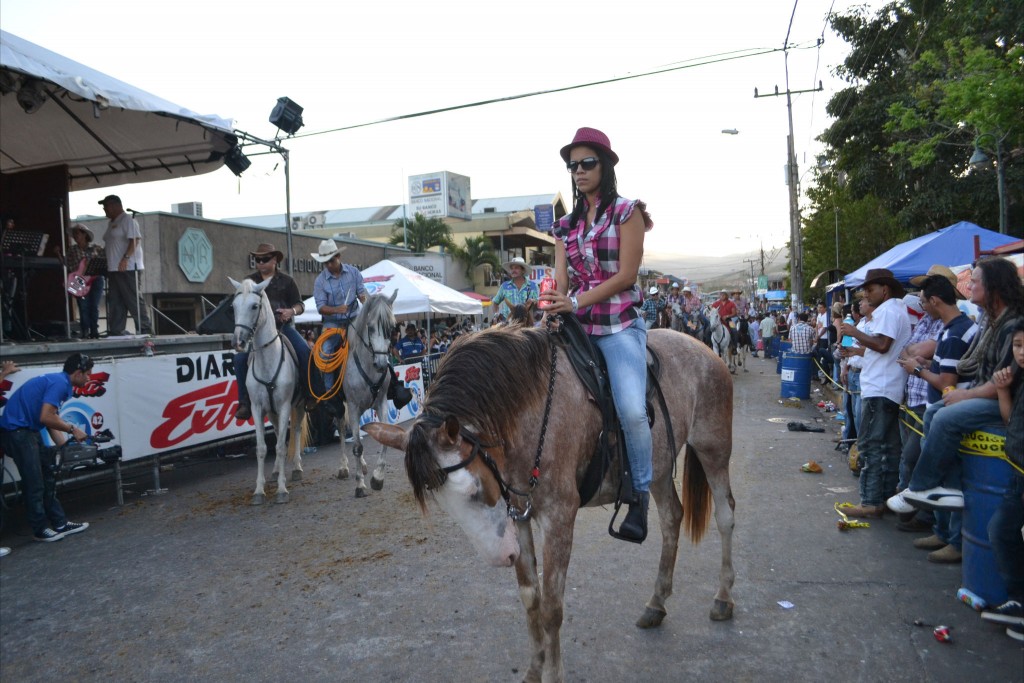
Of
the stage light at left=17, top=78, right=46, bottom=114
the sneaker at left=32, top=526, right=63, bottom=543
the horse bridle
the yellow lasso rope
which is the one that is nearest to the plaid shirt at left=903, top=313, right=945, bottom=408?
the horse bridle

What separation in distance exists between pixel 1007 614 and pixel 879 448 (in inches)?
91.3

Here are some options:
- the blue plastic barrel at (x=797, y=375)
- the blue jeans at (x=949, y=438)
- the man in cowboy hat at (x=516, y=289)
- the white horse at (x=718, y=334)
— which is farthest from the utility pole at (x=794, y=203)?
the blue jeans at (x=949, y=438)

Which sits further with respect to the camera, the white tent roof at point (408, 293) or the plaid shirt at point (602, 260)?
the white tent roof at point (408, 293)

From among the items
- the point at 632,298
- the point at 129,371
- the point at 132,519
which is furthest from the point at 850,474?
the point at 129,371

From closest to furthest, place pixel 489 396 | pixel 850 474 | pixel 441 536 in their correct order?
1. pixel 489 396
2. pixel 441 536
3. pixel 850 474

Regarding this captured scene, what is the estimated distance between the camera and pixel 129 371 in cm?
759

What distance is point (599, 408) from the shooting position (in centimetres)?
325

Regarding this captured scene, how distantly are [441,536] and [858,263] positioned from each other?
114 ft

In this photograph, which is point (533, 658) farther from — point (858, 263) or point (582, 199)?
point (858, 263)

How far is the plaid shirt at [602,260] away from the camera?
3262mm

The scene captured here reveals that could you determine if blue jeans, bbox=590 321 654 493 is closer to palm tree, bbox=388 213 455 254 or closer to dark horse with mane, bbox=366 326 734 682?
dark horse with mane, bbox=366 326 734 682

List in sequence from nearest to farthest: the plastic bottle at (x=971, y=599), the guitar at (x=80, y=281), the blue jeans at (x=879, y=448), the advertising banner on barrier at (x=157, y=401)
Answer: the plastic bottle at (x=971, y=599) < the blue jeans at (x=879, y=448) < the advertising banner on barrier at (x=157, y=401) < the guitar at (x=80, y=281)

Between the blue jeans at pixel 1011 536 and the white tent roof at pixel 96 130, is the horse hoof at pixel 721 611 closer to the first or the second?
the blue jeans at pixel 1011 536

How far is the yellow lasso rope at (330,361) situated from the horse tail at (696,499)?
484cm
